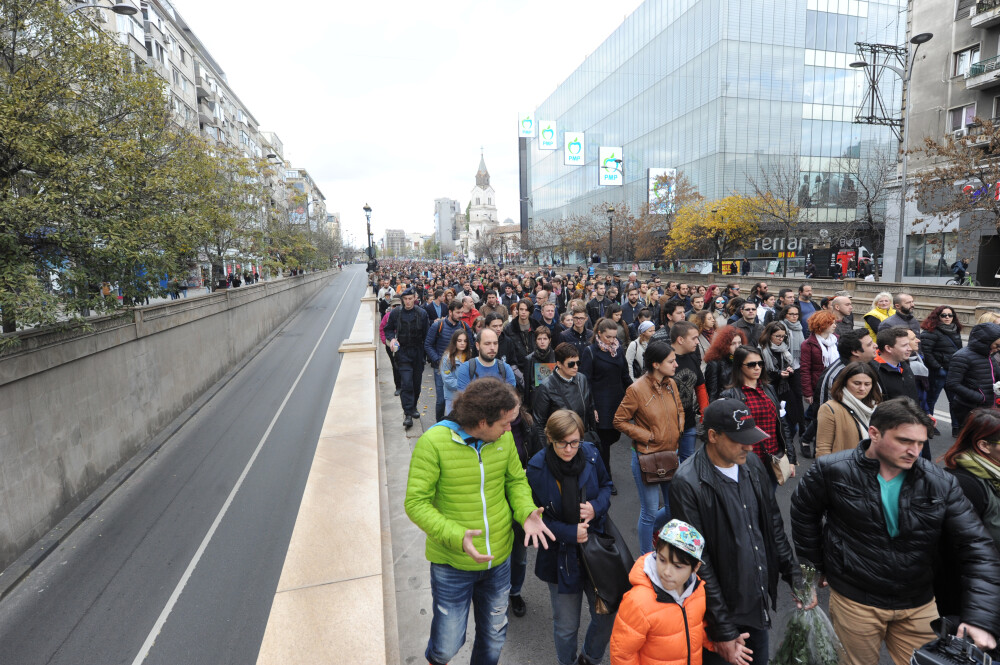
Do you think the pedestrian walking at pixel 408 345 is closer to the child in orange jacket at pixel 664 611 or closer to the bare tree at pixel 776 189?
the child in orange jacket at pixel 664 611

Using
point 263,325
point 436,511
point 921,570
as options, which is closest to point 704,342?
point 921,570

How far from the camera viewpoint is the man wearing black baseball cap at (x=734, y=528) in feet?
8.41

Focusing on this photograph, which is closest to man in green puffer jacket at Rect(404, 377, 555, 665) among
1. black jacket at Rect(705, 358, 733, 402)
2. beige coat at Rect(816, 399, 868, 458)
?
beige coat at Rect(816, 399, 868, 458)

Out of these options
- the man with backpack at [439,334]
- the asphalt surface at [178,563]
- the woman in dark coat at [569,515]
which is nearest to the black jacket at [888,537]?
the woman in dark coat at [569,515]

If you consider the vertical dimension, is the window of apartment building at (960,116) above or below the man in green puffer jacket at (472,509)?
above

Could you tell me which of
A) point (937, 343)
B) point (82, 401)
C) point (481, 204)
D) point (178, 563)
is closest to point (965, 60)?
point (937, 343)

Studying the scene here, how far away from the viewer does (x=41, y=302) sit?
7090 millimetres

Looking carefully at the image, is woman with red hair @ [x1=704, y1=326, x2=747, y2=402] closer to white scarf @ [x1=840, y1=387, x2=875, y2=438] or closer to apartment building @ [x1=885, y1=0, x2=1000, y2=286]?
white scarf @ [x1=840, y1=387, x2=875, y2=438]

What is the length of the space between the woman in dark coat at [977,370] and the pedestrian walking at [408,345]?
23.4ft

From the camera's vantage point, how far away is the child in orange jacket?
2.26 meters

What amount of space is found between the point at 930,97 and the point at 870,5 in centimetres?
2395

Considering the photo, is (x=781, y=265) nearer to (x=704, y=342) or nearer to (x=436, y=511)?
(x=704, y=342)

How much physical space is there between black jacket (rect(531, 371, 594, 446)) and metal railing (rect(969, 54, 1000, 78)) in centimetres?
3232

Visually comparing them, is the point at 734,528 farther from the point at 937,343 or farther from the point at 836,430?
the point at 937,343
